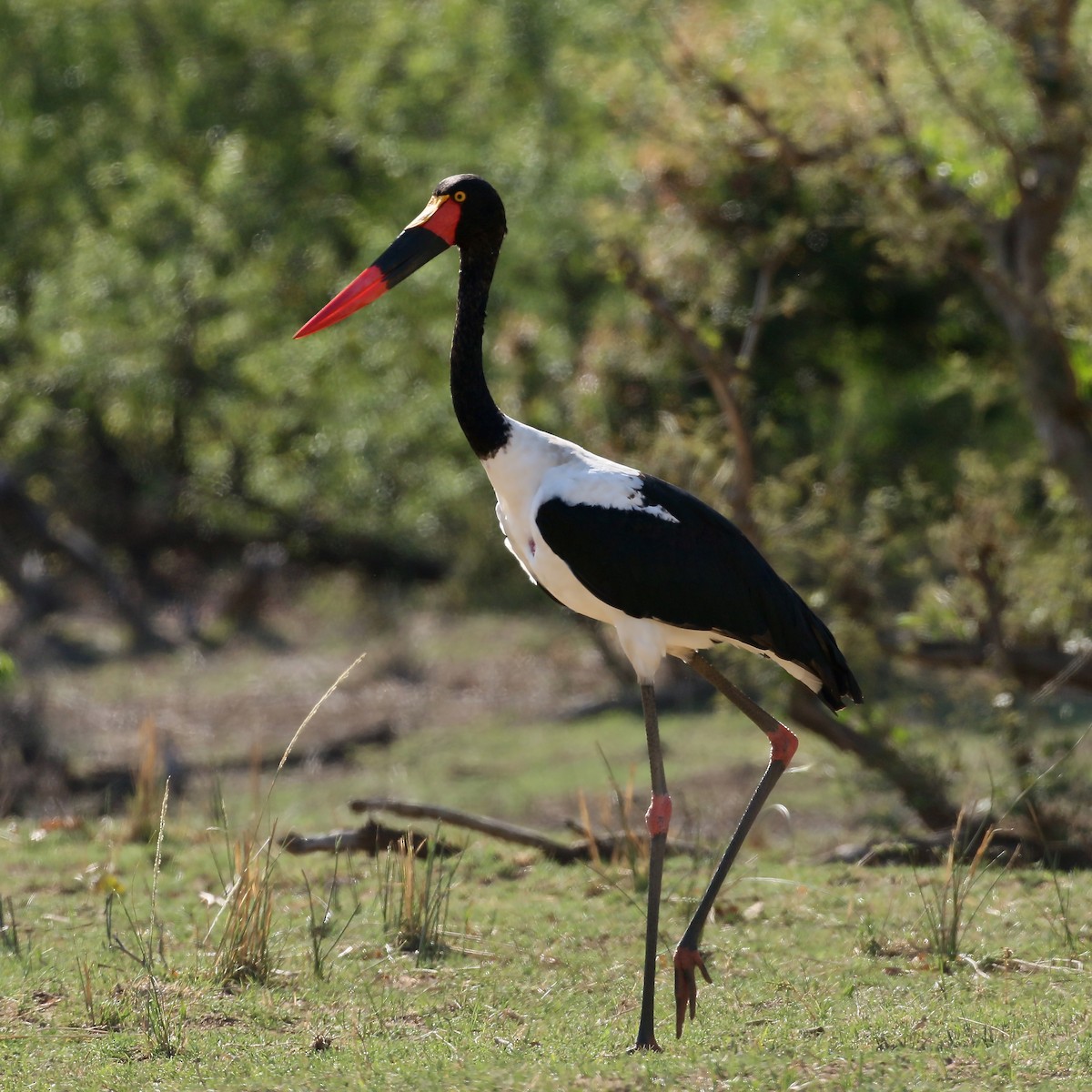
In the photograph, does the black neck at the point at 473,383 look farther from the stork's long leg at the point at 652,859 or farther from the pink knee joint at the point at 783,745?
the pink knee joint at the point at 783,745

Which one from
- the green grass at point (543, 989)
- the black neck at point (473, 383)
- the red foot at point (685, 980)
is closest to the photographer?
the green grass at point (543, 989)

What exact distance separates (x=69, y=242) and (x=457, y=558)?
267 inches

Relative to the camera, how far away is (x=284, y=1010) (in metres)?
5.25

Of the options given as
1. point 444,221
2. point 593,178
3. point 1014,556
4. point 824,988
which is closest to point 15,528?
point 593,178

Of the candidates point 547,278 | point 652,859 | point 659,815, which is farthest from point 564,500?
point 547,278

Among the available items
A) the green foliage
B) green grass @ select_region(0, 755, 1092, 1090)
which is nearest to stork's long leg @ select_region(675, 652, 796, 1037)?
green grass @ select_region(0, 755, 1092, 1090)

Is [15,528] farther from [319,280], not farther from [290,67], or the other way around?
[290,67]

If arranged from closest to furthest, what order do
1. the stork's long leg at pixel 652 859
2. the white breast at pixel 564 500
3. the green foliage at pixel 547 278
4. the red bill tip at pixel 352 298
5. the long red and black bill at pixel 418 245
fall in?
the stork's long leg at pixel 652 859 < the white breast at pixel 564 500 < the red bill tip at pixel 352 298 < the long red and black bill at pixel 418 245 < the green foliage at pixel 547 278

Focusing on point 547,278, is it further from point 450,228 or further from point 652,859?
point 652,859

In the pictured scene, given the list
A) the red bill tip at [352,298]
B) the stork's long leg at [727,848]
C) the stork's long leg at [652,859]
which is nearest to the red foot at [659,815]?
the stork's long leg at [652,859]

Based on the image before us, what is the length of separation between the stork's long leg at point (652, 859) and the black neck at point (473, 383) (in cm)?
100

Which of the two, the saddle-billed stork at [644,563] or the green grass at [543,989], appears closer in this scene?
the green grass at [543,989]

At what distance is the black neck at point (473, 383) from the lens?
567 cm

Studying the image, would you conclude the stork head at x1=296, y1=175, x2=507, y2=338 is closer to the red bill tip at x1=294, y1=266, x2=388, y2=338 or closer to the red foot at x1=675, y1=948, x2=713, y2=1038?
the red bill tip at x1=294, y1=266, x2=388, y2=338
